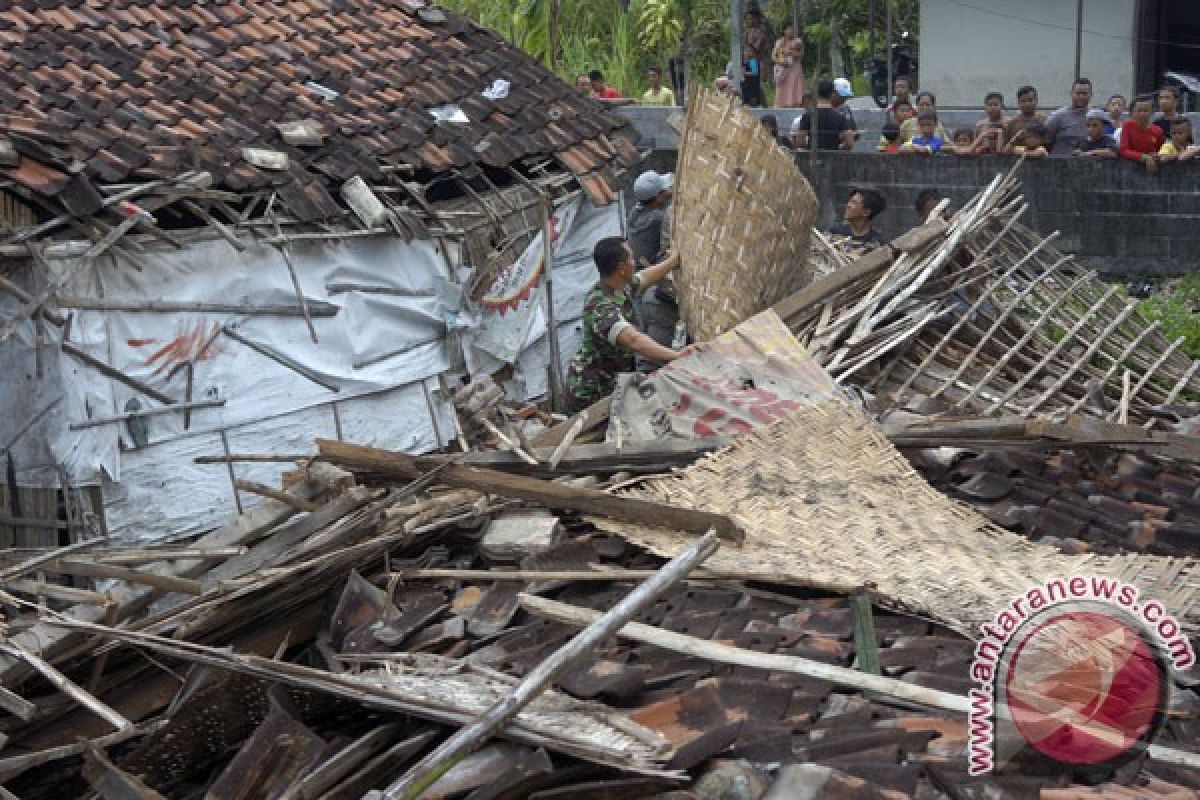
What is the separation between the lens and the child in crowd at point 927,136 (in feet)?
56.9

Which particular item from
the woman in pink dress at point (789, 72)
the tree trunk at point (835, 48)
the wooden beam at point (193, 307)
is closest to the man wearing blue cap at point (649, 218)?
the wooden beam at point (193, 307)

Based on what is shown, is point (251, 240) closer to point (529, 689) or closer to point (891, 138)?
point (529, 689)

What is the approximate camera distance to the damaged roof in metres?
10.2

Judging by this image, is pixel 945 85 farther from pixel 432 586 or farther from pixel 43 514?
pixel 432 586

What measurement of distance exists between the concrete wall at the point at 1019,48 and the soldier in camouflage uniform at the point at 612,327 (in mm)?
11573

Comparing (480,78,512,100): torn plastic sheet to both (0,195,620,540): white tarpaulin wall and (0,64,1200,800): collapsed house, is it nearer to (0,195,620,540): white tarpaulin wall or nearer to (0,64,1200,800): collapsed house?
(0,195,620,540): white tarpaulin wall

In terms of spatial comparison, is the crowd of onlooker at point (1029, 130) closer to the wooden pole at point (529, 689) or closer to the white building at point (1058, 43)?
the white building at point (1058, 43)

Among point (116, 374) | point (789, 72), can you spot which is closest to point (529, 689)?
point (116, 374)

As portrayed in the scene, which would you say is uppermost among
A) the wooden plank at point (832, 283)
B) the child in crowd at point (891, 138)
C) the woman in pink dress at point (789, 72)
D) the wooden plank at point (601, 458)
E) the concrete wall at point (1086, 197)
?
the woman in pink dress at point (789, 72)

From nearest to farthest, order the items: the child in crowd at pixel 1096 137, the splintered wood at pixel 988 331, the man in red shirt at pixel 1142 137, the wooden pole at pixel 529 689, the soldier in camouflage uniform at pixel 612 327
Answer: the wooden pole at pixel 529 689 < the soldier in camouflage uniform at pixel 612 327 < the splintered wood at pixel 988 331 < the man in red shirt at pixel 1142 137 < the child in crowd at pixel 1096 137

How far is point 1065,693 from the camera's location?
17.4 feet

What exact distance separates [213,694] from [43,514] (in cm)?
444

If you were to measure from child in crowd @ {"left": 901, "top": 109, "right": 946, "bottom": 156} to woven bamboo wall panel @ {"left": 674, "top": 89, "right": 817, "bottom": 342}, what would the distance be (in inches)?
303

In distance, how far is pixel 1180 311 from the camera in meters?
14.4
